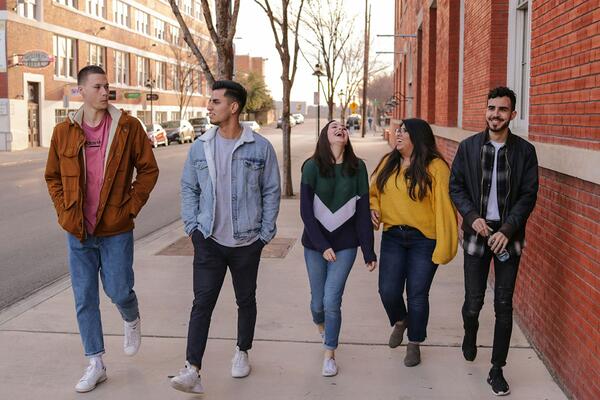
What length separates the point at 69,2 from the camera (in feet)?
145

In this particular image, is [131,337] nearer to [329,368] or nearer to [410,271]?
[329,368]

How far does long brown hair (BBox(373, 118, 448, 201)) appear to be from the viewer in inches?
211

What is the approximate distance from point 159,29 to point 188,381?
6163 cm

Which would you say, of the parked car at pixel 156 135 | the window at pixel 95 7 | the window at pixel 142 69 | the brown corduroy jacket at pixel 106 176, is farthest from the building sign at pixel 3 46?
the brown corduroy jacket at pixel 106 176

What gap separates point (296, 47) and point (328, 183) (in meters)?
13.4

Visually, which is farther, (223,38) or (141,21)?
(141,21)

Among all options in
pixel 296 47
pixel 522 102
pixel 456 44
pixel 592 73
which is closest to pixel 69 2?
pixel 296 47

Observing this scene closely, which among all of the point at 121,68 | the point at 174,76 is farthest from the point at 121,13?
the point at 174,76

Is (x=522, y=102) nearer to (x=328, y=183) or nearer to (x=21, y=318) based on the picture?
(x=328, y=183)

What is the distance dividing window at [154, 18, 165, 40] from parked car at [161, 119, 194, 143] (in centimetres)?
1339

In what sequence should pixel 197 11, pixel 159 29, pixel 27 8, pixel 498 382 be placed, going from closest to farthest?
pixel 498 382
pixel 27 8
pixel 159 29
pixel 197 11

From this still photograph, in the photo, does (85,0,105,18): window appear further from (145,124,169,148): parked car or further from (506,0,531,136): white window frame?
(506,0,531,136): white window frame

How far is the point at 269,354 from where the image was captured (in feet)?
19.0

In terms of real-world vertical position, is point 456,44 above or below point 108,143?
above
